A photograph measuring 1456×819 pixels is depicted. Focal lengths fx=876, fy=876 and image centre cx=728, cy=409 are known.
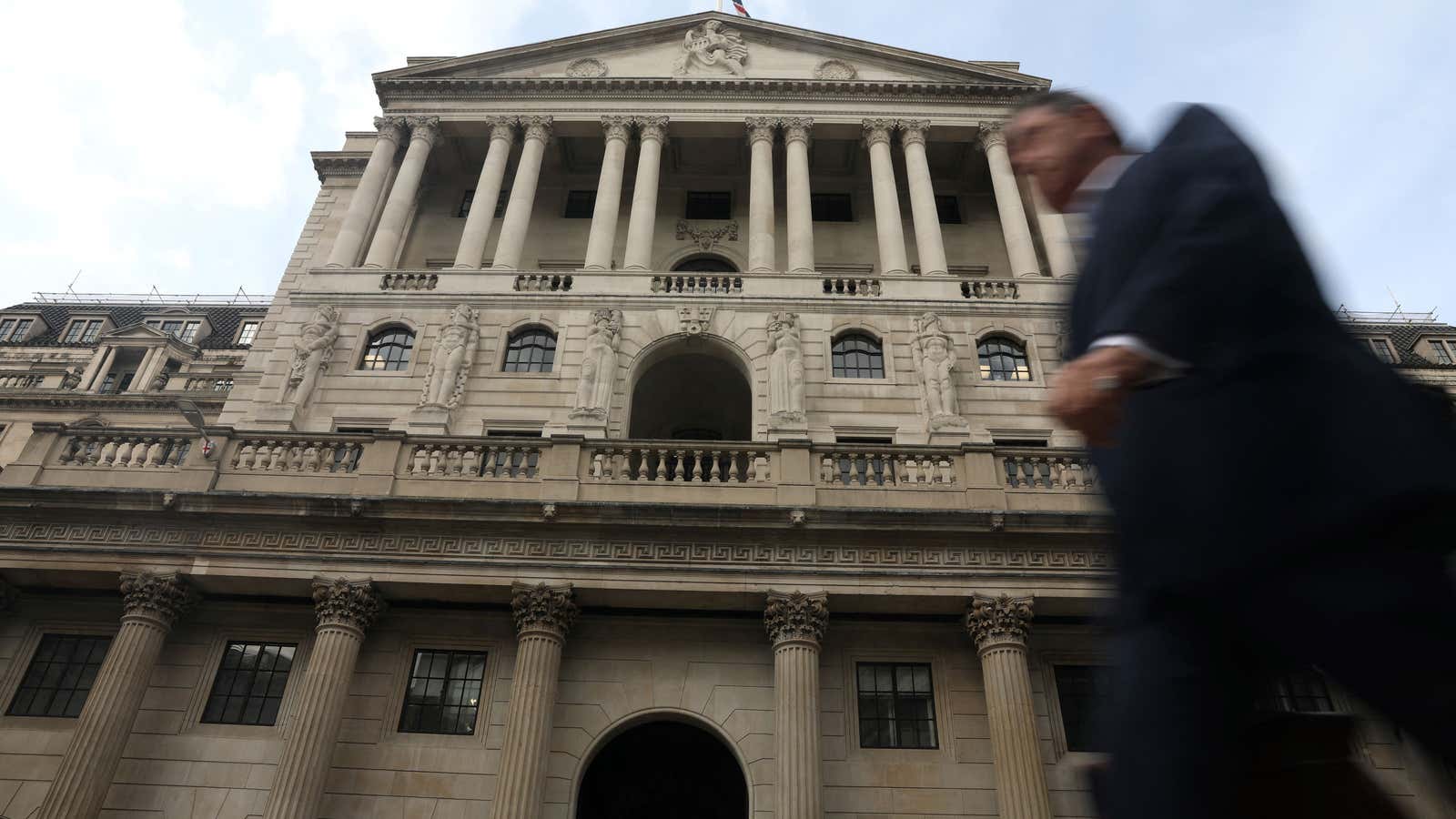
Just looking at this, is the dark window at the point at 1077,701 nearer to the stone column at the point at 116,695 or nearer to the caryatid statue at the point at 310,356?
the stone column at the point at 116,695

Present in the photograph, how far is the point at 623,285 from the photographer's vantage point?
78.9ft

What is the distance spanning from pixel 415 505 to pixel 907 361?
40.6ft

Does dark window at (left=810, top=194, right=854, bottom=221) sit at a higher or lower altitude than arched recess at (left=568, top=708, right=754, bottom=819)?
higher

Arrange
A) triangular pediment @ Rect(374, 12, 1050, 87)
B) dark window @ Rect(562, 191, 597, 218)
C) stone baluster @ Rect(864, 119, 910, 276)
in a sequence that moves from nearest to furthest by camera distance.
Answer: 1. stone baluster @ Rect(864, 119, 910, 276)
2. triangular pediment @ Rect(374, 12, 1050, 87)
3. dark window @ Rect(562, 191, 597, 218)

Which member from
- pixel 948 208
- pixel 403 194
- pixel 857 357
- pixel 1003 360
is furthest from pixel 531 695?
pixel 948 208

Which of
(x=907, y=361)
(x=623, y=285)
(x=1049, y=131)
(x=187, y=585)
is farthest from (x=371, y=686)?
(x=1049, y=131)

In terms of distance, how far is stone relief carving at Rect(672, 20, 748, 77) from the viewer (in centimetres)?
2973

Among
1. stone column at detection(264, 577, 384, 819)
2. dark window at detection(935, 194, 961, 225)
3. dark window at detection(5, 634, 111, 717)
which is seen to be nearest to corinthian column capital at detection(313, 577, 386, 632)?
stone column at detection(264, 577, 384, 819)

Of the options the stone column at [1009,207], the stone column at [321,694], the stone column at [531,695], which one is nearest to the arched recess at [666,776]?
the stone column at [531,695]

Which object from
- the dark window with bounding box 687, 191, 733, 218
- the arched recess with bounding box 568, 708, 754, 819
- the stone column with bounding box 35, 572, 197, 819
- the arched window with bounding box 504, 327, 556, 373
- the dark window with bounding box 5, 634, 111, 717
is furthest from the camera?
the dark window with bounding box 687, 191, 733, 218

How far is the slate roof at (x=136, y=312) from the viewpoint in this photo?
56094mm

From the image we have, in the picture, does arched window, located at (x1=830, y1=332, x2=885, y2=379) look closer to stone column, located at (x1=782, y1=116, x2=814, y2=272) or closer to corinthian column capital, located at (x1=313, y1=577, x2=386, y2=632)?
stone column, located at (x1=782, y1=116, x2=814, y2=272)

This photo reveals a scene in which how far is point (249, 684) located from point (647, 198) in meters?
16.4

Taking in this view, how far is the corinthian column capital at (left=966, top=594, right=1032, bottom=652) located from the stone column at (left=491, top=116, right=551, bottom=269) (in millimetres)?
15660
